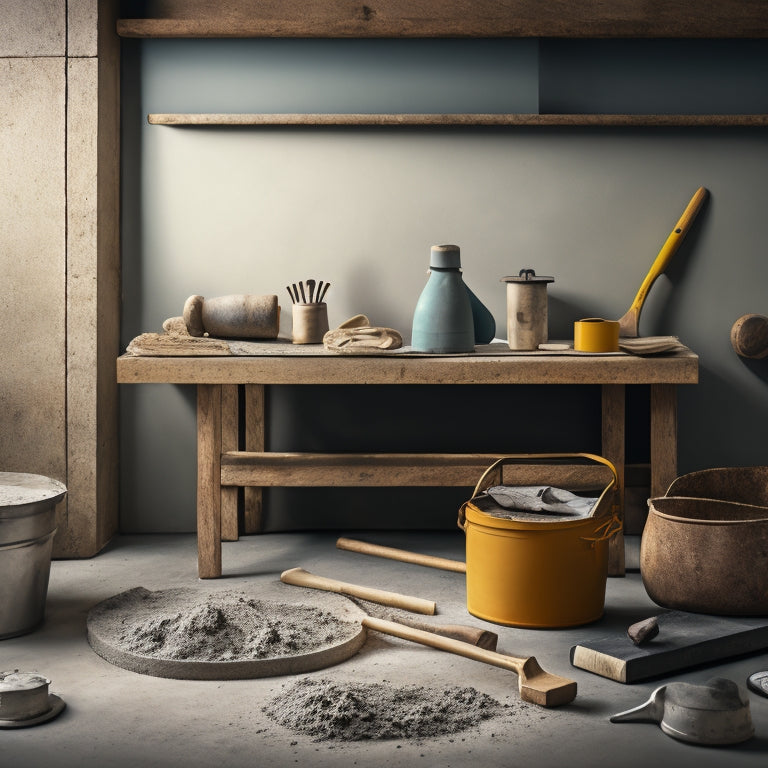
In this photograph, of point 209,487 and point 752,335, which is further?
point 752,335

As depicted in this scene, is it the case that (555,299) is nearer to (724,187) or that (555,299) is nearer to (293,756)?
(724,187)

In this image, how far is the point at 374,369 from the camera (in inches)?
151

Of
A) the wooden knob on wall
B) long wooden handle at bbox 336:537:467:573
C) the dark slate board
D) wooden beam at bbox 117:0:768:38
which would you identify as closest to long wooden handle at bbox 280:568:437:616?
long wooden handle at bbox 336:537:467:573

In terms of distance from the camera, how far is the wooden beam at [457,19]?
14.6 ft

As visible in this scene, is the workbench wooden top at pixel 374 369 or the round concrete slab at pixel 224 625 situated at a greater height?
the workbench wooden top at pixel 374 369

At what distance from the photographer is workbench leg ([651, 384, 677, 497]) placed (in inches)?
159

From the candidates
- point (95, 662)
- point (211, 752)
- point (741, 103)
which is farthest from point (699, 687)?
point (741, 103)

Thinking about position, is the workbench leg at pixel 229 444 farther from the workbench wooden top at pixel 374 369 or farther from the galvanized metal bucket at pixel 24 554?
the galvanized metal bucket at pixel 24 554

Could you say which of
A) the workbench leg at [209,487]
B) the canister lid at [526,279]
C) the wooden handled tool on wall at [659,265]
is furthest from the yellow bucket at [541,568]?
the wooden handled tool on wall at [659,265]

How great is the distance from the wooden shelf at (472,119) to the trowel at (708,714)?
2648 millimetres

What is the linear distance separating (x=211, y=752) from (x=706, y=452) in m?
2.92

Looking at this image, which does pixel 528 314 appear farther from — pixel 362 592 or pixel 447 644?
pixel 447 644

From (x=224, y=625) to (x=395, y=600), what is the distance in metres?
0.68

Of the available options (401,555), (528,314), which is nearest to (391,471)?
(401,555)
